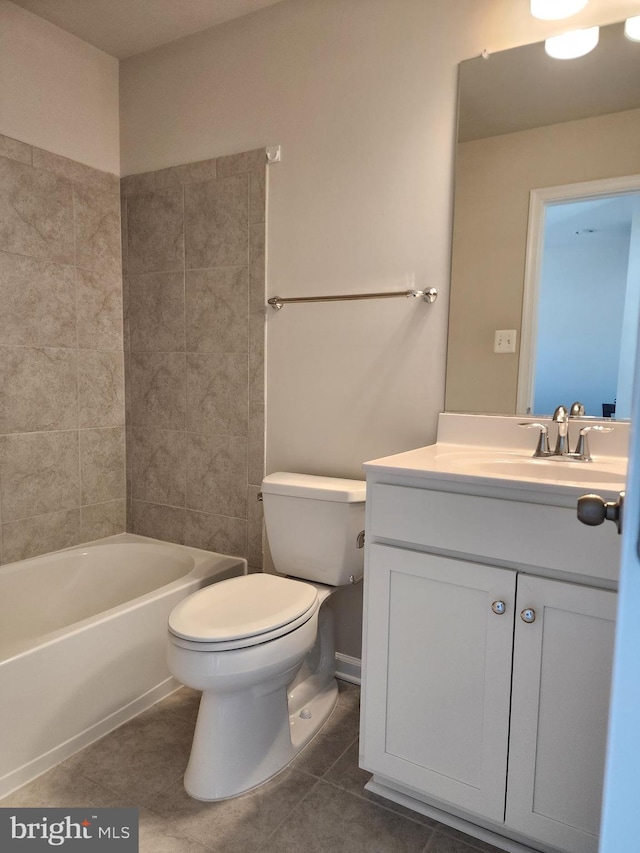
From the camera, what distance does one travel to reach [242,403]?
7.45 ft

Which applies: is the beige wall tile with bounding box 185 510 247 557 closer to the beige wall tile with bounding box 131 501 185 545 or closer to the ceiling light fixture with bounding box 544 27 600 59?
the beige wall tile with bounding box 131 501 185 545

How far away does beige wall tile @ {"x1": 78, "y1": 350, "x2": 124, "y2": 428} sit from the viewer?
2443 millimetres

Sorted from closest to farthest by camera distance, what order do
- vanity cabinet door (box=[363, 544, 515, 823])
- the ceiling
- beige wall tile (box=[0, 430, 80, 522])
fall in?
vanity cabinet door (box=[363, 544, 515, 823]), the ceiling, beige wall tile (box=[0, 430, 80, 522])

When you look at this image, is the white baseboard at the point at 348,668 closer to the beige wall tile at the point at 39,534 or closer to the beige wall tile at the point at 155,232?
the beige wall tile at the point at 39,534

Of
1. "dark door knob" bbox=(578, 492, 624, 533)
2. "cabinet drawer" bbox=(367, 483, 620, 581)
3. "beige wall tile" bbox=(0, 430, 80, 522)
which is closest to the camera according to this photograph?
"dark door knob" bbox=(578, 492, 624, 533)

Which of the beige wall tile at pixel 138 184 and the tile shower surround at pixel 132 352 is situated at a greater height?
the beige wall tile at pixel 138 184

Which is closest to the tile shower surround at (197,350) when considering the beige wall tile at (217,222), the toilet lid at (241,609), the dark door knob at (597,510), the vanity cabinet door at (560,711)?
the beige wall tile at (217,222)

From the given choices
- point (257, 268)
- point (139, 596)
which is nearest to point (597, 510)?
point (257, 268)

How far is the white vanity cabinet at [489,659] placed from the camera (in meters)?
1.16

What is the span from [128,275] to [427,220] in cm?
140

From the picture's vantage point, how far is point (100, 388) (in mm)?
2516

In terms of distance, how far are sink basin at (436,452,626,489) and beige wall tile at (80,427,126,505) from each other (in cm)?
159

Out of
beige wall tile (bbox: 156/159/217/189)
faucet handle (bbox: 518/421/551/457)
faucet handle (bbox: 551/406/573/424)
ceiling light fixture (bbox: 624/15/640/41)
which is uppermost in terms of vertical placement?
ceiling light fixture (bbox: 624/15/640/41)

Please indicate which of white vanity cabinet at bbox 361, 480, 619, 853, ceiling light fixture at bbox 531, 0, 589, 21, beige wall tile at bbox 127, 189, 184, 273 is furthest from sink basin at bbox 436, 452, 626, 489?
beige wall tile at bbox 127, 189, 184, 273
